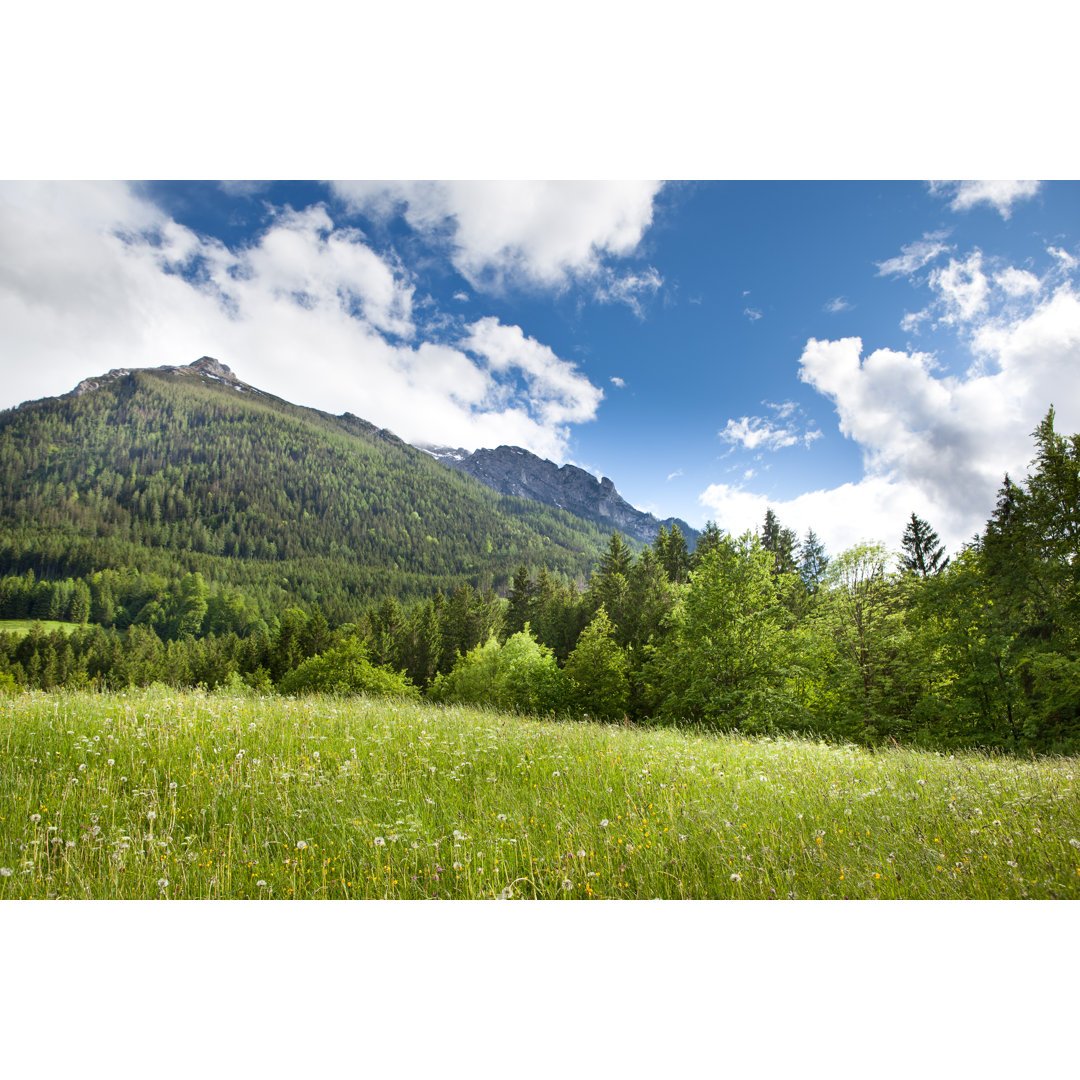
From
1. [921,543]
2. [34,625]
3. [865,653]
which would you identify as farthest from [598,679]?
[34,625]

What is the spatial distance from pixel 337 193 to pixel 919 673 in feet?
78.6

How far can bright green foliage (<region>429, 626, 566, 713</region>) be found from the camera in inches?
1111

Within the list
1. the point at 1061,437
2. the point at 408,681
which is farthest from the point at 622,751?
the point at 408,681

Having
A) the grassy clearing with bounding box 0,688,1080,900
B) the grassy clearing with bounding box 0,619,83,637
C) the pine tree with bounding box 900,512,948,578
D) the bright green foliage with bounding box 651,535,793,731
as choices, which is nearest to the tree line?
the bright green foliage with bounding box 651,535,793,731

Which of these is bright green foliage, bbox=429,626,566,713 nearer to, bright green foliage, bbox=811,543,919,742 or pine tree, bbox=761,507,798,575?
bright green foliage, bbox=811,543,919,742

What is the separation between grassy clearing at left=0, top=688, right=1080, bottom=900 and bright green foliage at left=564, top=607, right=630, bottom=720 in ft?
68.5

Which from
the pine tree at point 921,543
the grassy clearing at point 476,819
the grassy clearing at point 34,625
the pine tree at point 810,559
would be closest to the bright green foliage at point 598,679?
the pine tree at point 810,559

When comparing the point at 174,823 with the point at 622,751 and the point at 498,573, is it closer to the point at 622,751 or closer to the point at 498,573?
the point at 622,751

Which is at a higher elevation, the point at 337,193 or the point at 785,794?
the point at 337,193

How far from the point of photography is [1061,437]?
14359 mm

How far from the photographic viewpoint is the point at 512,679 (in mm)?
31406

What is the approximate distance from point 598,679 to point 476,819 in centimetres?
2396

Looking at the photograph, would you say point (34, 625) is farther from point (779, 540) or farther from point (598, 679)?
point (779, 540)

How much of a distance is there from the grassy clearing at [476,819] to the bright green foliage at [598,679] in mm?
20885
